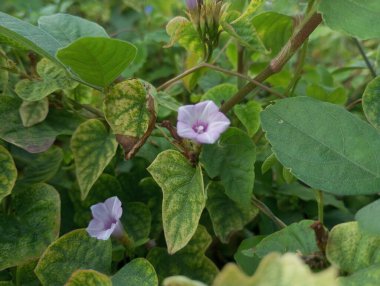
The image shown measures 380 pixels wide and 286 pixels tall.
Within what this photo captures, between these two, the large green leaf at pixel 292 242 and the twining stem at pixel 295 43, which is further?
the twining stem at pixel 295 43

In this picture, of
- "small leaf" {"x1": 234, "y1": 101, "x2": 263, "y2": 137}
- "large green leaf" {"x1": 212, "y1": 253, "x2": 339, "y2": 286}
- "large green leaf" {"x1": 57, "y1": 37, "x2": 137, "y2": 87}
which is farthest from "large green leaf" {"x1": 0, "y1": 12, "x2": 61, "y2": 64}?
"large green leaf" {"x1": 212, "y1": 253, "x2": 339, "y2": 286}

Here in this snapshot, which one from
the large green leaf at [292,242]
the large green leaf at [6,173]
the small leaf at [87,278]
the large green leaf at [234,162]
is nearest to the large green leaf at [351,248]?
the large green leaf at [292,242]

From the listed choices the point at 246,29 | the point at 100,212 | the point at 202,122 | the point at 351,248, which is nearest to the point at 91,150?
the point at 100,212

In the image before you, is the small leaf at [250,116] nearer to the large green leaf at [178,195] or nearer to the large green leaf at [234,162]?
the large green leaf at [234,162]

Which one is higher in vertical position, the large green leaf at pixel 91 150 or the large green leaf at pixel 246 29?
the large green leaf at pixel 246 29

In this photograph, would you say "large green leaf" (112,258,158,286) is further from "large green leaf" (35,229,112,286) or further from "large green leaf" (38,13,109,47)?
"large green leaf" (38,13,109,47)

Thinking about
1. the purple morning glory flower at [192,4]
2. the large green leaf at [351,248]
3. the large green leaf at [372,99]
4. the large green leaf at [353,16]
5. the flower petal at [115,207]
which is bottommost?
the flower petal at [115,207]
